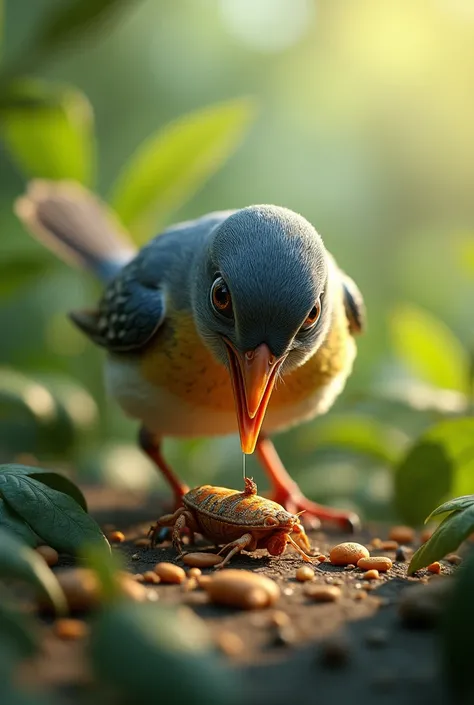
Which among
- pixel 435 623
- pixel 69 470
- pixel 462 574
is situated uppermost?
pixel 462 574

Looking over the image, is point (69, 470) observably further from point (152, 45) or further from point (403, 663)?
point (152, 45)

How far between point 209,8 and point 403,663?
35.4 feet

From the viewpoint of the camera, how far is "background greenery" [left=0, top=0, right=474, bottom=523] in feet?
15.3

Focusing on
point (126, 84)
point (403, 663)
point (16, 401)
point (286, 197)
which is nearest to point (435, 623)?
point (403, 663)

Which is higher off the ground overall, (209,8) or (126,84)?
(209,8)

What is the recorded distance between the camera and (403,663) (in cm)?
214

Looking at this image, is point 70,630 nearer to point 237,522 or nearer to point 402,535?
point 237,522

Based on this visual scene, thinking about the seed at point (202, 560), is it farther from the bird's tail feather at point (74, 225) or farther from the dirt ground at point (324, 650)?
the bird's tail feather at point (74, 225)

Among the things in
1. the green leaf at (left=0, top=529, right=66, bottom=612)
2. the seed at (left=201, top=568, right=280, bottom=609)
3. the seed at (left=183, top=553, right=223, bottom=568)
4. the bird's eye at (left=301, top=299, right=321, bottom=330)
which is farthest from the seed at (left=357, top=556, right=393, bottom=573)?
the green leaf at (left=0, top=529, right=66, bottom=612)

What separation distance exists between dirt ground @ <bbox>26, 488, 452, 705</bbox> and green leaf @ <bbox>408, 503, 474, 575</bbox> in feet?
0.67

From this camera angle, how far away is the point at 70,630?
7.44ft

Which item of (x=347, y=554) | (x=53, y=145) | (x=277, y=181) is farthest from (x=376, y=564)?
(x=277, y=181)

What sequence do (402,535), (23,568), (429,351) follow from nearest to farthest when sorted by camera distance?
(23,568) → (402,535) → (429,351)

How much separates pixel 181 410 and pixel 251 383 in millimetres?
1019
